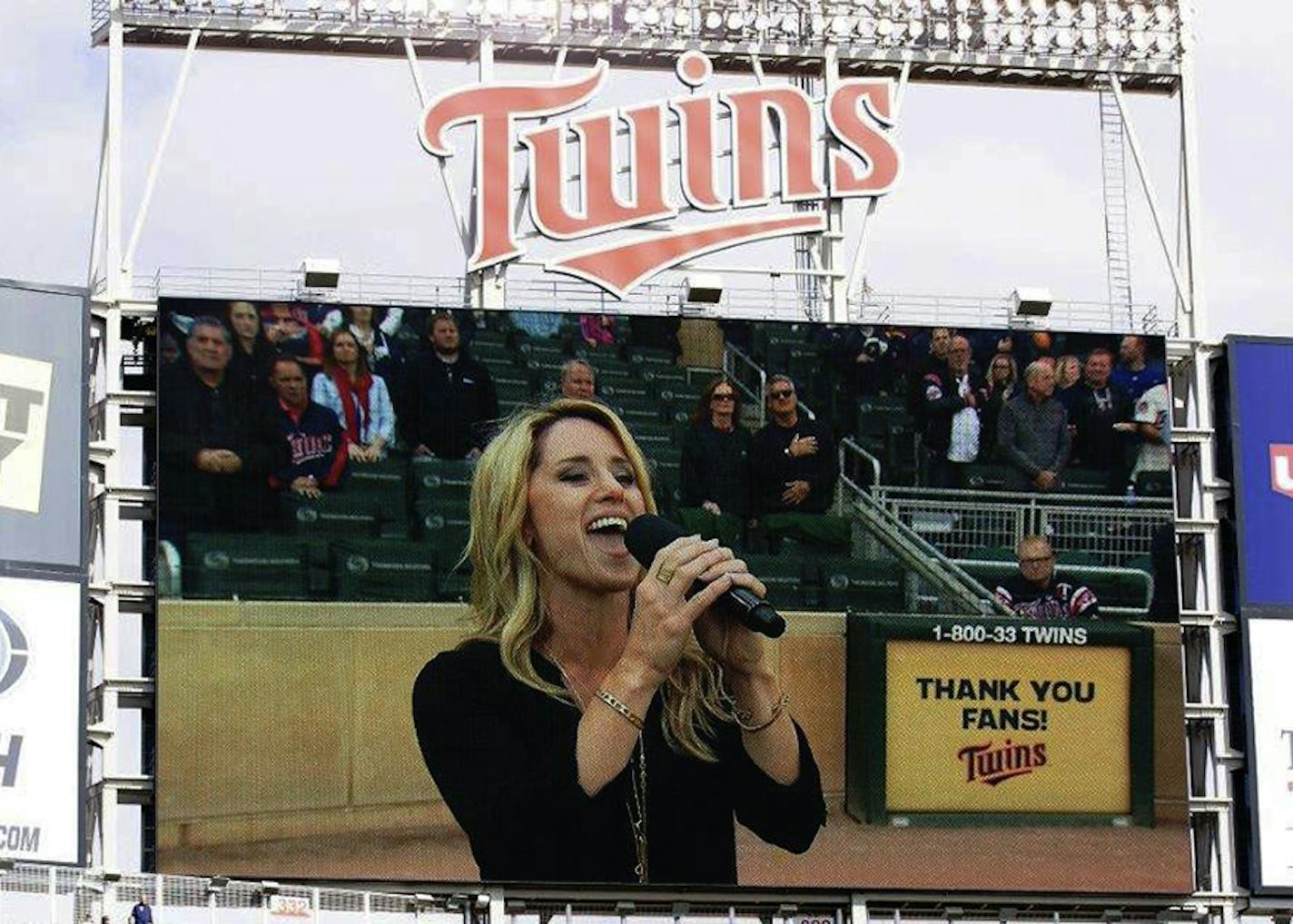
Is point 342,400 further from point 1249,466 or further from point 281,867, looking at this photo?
point 1249,466

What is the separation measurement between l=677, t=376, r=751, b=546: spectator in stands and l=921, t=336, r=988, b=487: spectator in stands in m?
1.88

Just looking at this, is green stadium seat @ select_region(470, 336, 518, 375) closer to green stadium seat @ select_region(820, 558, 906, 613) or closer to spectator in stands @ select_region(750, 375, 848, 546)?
spectator in stands @ select_region(750, 375, 848, 546)

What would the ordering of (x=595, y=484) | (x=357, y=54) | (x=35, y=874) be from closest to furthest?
(x=35, y=874)
(x=595, y=484)
(x=357, y=54)

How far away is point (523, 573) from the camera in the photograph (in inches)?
1695

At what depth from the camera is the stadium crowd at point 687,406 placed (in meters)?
43.3

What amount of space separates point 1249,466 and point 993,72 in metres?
4.96

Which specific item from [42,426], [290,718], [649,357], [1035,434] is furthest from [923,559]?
[42,426]

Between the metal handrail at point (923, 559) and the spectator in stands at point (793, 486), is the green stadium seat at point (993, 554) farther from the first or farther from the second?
the spectator in stands at point (793, 486)

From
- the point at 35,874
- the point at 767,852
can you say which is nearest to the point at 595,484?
the point at 767,852

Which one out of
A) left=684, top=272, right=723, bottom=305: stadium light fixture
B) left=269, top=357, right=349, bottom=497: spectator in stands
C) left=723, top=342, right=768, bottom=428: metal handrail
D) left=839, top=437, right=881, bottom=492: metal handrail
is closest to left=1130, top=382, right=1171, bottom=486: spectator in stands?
left=839, top=437, right=881, bottom=492: metal handrail

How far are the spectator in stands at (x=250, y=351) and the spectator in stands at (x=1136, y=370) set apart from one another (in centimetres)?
856

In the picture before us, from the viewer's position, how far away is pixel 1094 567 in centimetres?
4497

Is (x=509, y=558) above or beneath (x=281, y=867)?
above

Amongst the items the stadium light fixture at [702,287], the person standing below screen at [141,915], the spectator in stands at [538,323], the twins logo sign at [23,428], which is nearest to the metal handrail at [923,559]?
the stadium light fixture at [702,287]
